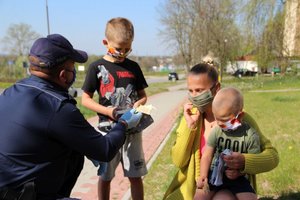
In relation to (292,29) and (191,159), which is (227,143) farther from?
(292,29)

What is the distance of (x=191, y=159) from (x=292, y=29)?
842 inches

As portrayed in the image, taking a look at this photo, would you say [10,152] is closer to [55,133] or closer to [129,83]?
[55,133]

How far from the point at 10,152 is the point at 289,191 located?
333 cm

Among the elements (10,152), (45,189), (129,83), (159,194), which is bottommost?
(159,194)

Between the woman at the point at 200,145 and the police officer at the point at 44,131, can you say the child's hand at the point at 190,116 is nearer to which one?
the woman at the point at 200,145

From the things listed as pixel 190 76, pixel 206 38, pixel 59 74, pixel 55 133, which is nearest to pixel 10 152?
pixel 55 133

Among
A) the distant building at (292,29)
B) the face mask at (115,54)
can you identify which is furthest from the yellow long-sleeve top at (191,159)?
the distant building at (292,29)

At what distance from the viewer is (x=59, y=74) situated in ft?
8.17

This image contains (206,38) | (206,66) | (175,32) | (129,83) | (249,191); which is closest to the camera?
(249,191)

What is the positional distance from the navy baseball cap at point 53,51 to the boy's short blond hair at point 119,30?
98 cm

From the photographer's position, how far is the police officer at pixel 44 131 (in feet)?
7.66

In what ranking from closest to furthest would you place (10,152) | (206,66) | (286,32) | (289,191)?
1. (10,152)
2. (206,66)
3. (289,191)
4. (286,32)

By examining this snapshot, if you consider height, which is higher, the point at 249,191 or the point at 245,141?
the point at 245,141

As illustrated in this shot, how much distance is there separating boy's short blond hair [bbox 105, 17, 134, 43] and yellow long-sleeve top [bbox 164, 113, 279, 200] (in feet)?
2.91
